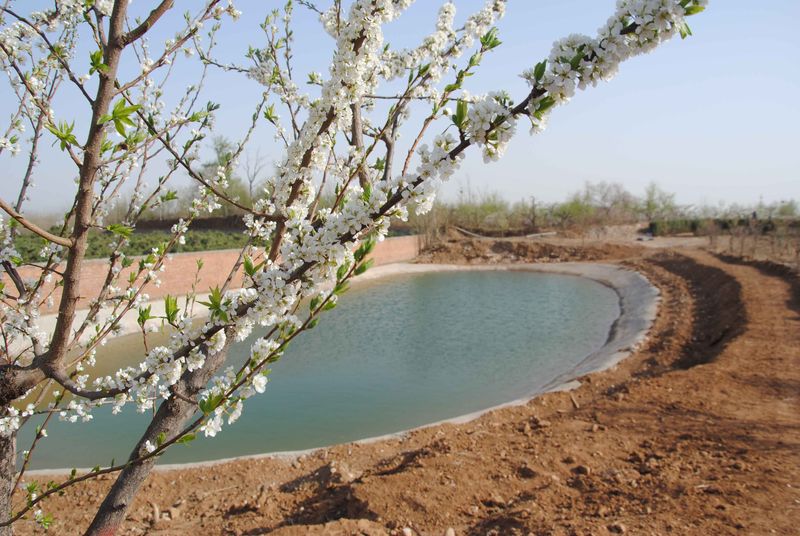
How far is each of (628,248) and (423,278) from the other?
36.2ft

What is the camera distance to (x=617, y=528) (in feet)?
10.0

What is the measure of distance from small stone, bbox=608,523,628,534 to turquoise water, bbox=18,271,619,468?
405cm

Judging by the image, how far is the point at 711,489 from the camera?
11.5 feet

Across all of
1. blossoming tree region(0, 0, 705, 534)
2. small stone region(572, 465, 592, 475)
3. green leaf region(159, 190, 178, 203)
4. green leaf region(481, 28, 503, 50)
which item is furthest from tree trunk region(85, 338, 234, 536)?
small stone region(572, 465, 592, 475)

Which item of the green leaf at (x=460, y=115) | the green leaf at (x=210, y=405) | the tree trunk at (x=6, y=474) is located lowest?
the tree trunk at (x=6, y=474)

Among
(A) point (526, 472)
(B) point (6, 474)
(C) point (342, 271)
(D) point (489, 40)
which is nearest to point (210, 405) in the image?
(C) point (342, 271)

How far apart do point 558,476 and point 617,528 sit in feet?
3.45

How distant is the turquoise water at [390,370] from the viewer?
667 cm

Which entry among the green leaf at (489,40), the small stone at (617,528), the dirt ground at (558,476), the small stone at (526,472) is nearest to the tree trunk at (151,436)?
the dirt ground at (558,476)

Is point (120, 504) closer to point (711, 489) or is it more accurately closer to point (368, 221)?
point (368, 221)

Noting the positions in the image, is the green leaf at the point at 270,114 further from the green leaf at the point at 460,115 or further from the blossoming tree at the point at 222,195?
the green leaf at the point at 460,115

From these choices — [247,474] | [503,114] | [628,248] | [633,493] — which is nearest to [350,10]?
[503,114]

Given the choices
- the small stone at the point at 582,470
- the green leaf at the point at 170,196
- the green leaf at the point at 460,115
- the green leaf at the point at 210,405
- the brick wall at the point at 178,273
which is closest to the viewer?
the green leaf at the point at 460,115

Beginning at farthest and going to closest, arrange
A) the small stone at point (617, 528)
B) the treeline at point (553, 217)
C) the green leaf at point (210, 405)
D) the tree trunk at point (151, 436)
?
the treeline at point (553, 217) → the small stone at point (617, 528) → the tree trunk at point (151, 436) → the green leaf at point (210, 405)
